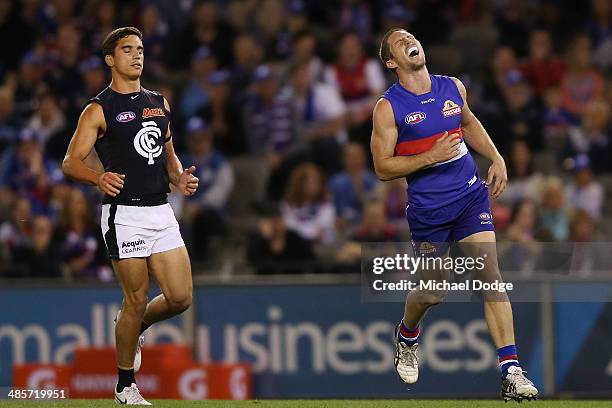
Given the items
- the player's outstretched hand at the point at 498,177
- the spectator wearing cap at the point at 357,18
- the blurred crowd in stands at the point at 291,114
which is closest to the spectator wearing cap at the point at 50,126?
the blurred crowd in stands at the point at 291,114

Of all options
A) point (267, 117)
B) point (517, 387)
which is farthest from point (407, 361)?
point (267, 117)

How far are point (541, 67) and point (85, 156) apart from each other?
969 cm

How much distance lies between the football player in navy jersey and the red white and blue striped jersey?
156 cm

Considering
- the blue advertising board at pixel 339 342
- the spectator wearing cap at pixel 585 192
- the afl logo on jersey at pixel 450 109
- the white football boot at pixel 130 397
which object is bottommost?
the blue advertising board at pixel 339 342

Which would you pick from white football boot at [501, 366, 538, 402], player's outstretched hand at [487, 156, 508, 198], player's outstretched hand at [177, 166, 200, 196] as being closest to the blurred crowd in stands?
player's outstretched hand at [487, 156, 508, 198]

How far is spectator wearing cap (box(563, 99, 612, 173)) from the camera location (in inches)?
695

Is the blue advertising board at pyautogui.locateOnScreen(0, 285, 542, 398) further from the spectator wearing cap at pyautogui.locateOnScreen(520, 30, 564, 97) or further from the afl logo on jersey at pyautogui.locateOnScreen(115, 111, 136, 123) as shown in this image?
the afl logo on jersey at pyautogui.locateOnScreen(115, 111, 136, 123)

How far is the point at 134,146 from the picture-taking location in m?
10.6

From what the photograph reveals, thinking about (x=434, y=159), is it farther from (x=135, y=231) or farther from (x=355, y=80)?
(x=355, y=80)

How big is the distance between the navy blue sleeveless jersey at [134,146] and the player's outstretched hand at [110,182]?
244 millimetres

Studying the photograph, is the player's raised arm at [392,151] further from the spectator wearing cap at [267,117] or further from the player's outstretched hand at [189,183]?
the spectator wearing cap at [267,117]

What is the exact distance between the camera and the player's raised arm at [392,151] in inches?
416

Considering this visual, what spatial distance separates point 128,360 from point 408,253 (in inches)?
168

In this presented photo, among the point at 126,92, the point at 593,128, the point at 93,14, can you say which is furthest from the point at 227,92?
the point at 126,92
